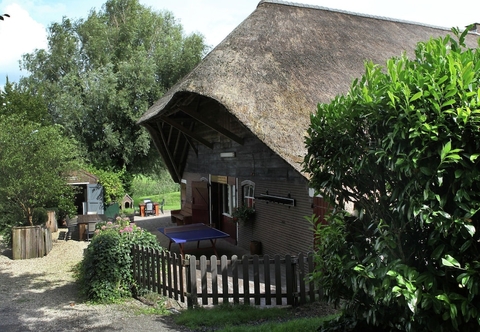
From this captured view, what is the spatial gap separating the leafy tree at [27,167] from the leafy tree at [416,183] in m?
11.8

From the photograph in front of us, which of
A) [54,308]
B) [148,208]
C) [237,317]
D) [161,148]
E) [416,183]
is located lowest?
[54,308]

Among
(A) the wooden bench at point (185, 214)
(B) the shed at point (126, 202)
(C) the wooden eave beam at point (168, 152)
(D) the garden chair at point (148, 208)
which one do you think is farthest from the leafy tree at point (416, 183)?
(D) the garden chair at point (148, 208)

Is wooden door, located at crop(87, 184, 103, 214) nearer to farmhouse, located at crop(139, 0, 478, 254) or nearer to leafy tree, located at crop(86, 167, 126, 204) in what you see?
leafy tree, located at crop(86, 167, 126, 204)

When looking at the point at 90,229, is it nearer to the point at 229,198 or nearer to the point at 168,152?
the point at 168,152

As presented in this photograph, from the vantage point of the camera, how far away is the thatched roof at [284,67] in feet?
27.8

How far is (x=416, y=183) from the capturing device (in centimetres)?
293

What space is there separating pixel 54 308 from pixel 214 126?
5.96 meters

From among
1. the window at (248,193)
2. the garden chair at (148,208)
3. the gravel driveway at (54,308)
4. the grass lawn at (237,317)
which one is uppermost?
the window at (248,193)

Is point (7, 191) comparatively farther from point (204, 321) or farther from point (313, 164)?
point (313, 164)

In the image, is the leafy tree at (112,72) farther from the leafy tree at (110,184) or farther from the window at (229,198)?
the window at (229,198)

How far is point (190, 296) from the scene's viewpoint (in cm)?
707

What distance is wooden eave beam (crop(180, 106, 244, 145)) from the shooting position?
11023 mm

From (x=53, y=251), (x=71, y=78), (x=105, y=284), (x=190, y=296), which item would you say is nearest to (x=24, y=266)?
(x=53, y=251)

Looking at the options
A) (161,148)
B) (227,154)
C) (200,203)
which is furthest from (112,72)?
(227,154)
